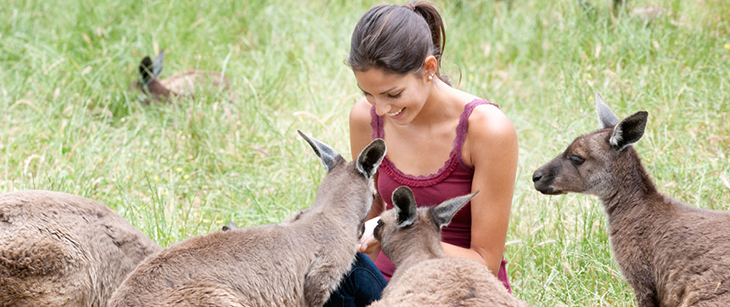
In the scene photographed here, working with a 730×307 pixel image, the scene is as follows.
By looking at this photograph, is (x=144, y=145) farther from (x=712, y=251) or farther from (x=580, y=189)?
(x=712, y=251)

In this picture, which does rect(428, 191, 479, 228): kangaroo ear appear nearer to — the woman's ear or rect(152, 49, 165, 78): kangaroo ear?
the woman's ear

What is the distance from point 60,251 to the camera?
2.94 metres

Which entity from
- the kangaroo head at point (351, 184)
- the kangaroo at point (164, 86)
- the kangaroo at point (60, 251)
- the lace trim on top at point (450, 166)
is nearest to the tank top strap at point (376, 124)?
the lace trim on top at point (450, 166)

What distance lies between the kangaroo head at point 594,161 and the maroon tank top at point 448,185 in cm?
40

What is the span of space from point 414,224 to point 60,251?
1.44 metres

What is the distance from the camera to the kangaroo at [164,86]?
6.15 metres

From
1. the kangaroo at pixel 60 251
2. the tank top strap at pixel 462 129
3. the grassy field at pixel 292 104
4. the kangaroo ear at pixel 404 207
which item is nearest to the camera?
the kangaroo at pixel 60 251

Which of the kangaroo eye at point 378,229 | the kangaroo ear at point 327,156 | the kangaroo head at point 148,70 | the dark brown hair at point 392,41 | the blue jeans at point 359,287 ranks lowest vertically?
the blue jeans at point 359,287

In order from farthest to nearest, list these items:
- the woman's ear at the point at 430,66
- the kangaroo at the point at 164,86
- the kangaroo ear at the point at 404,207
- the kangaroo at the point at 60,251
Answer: the kangaroo at the point at 164,86
the woman's ear at the point at 430,66
the kangaroo ear at the point at 404,207
the kangaroo at the point at 60,251

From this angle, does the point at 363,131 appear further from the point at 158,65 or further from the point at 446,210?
the point at 158,65

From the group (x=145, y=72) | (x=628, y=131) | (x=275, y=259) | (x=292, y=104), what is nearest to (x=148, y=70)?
(x=145, y=72)

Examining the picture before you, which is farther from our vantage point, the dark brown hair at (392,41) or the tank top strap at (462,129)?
the tank top strap at (462,129)

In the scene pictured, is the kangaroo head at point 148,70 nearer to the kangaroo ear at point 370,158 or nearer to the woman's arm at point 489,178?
the kangaroo ear at point 370,158

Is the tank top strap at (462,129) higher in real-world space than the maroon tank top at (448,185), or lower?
higher
